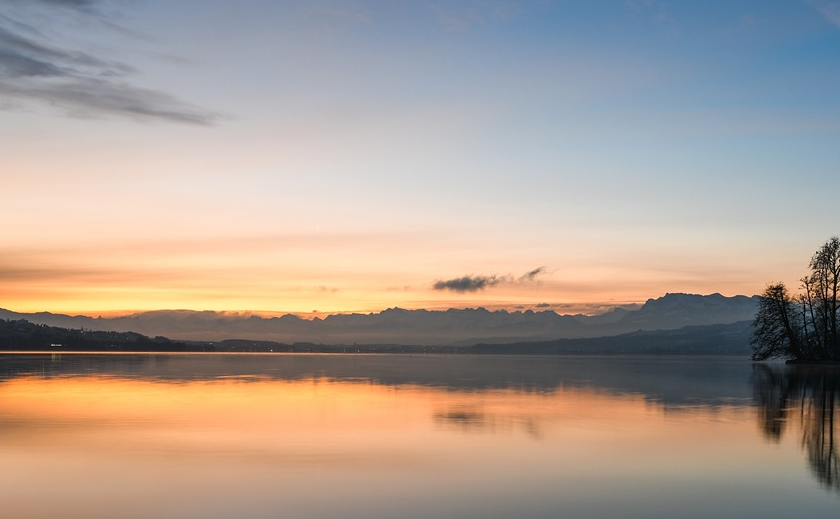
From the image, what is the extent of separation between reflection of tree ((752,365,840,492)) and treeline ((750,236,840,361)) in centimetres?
3473

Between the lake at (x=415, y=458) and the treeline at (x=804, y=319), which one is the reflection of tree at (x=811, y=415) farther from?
the treeline at (x=804, y=319)

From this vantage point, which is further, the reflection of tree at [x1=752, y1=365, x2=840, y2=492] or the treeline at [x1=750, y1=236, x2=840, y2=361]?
the treeline at [x1=750, y1=236, x2=840, y2=361]

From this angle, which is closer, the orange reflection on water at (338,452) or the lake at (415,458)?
the lake at (415,458)

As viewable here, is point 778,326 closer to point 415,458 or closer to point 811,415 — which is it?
point 811,415

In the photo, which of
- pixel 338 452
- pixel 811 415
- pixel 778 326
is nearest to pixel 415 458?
pixel 338 452

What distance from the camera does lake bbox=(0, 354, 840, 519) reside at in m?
15.3

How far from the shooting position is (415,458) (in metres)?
21.0

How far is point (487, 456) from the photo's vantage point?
2111 cm

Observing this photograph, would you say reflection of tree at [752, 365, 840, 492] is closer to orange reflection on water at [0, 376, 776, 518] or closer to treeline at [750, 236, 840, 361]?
orange reflection on water at [0, 376, 776, 518]

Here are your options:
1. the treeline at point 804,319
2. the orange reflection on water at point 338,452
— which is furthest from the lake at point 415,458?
the treeline at point 804,319

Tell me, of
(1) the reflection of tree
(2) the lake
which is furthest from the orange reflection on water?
(1) the reflection of tree

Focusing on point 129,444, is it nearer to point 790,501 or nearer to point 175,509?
point 175,509

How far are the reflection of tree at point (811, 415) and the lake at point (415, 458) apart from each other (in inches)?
4.5

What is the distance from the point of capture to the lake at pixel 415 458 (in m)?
15.3
